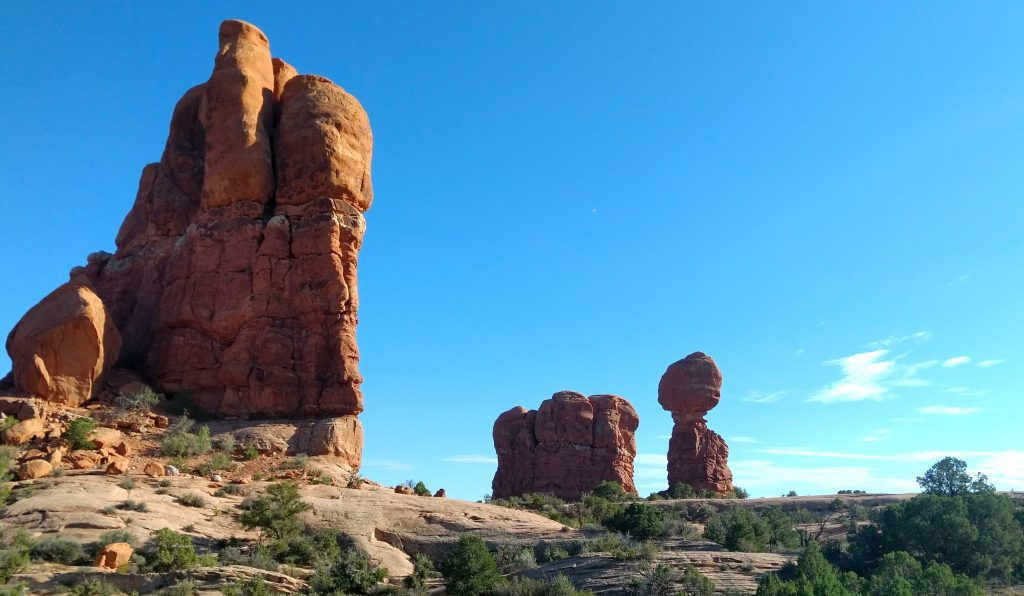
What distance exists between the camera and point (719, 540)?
998 inches

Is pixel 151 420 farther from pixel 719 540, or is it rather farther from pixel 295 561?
→ pixel 719 540

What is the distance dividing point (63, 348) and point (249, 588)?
1394 cm

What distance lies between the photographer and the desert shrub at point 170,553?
57.9 feet

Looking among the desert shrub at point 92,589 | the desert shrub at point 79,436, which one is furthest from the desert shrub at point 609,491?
the desert shrub at point 92,589

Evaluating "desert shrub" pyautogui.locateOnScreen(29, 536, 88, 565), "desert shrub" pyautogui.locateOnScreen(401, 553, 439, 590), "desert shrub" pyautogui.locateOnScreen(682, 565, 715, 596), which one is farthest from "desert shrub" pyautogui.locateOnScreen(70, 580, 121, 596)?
"desert shrub" pyautogui.locateOnScreen(682, 565, 715, 596)

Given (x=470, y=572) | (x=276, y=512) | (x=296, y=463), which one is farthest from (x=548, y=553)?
(x=296, y=463)

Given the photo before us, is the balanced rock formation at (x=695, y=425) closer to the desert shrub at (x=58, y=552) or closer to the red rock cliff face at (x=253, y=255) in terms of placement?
the red rock cliff face at (x=253, y=255)

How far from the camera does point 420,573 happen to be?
20359mm

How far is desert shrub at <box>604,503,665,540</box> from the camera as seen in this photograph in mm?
23781

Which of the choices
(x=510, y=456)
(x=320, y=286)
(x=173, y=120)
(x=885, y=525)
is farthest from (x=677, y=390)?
(x=173, y=120)

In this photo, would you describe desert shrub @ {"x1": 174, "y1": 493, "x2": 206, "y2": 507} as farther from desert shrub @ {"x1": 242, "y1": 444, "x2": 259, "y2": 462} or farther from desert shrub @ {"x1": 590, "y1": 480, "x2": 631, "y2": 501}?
desert shrub @ {"x1": 590, "y1": 480, "x2": 631, "y2": 501}

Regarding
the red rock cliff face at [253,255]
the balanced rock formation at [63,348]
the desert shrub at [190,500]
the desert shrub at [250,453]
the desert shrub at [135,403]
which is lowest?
the desert shrub at [190,500]

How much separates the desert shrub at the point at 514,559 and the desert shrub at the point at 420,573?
177cm

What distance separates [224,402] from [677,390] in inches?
1345
